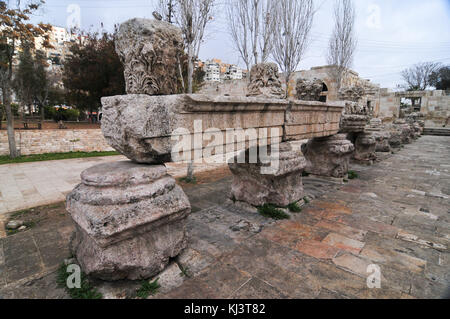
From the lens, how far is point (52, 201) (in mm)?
3967

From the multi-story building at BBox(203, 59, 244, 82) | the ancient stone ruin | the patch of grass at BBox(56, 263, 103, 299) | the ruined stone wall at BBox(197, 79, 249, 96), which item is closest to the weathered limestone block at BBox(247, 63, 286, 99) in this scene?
the ancient stone ruin

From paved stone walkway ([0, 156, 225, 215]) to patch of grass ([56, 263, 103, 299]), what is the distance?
2507mm

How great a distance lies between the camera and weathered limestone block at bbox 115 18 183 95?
1.93 m

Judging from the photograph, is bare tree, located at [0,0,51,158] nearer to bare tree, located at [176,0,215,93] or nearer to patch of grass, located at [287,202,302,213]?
bare tree, located at [176,0,215,93]

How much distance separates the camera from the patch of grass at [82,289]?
1.67 metres

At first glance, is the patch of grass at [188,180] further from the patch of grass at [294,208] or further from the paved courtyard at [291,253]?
the patch of grass at [294,208]

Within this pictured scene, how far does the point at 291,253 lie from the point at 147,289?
1.34m

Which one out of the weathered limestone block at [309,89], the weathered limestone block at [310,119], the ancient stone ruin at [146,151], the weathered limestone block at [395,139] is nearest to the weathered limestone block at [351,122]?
the weathered limestone block at [310,119]

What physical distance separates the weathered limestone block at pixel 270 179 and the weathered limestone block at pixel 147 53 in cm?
155

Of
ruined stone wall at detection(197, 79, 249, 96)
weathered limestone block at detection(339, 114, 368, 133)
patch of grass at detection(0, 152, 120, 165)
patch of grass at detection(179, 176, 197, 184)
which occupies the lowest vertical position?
patch of grass at detection(179, 176, 197, 184)

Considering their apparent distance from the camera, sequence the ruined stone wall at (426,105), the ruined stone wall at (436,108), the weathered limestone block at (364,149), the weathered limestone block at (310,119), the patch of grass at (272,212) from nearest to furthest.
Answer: the patch of grass at (272,212) → the weathered limestone block at (310,119) → the weathered limestone block at (364,149) → the ruined stone wall at (436,108) → the ruined stone wall at (426,105)

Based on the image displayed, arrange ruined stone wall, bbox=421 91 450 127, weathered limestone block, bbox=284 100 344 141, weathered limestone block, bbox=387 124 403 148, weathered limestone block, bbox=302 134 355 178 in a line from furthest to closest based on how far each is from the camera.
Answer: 1. ruined stone wall, bbox=421 91 450 127
2. weathered limestone block, bbox=387 124 403 148
3. weathered limestone block, bbox=302 134 355 178
4. weathered limestone block, bbox=284 100 344 141
